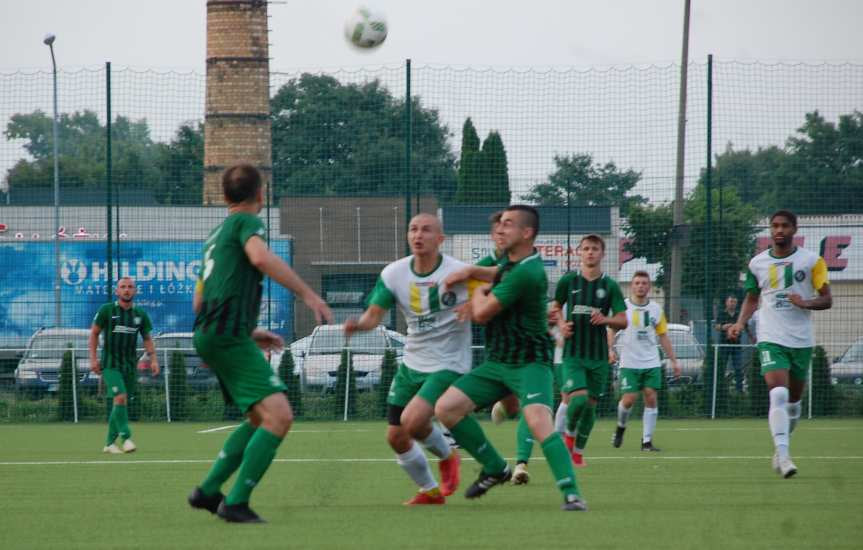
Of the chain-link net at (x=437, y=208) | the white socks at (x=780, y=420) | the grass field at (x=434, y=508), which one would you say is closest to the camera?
the grass field at (x=434, y=508)

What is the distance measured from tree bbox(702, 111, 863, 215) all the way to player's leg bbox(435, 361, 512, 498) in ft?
42.7

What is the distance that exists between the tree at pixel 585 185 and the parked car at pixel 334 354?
10.8 feet

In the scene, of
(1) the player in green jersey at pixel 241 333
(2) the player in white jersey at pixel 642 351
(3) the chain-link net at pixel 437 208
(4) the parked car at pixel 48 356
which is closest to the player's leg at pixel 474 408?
(1) the player in green jersey at pixel 241 333

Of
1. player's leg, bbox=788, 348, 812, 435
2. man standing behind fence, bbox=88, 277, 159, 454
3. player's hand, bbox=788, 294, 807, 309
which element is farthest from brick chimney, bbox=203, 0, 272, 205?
player's hand, bbox=788, 294, 807, 309

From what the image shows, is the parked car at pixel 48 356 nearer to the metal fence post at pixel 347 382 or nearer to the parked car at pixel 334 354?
the parked car at pixel 334 354

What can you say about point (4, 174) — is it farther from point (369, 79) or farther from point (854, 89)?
point (854, 89)

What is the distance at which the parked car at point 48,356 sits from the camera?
21234 mm

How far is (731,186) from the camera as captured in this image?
72.1ft

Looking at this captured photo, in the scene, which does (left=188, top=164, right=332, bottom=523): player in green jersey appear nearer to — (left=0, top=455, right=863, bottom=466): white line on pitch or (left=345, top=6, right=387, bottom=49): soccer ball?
(left=0, top=455, right=863, bottom=466): white line on pitch

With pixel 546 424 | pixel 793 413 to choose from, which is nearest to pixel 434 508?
pixel 546 424

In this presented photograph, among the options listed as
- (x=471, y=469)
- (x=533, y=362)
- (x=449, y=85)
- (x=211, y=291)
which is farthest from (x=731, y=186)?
(x=211, y=291)

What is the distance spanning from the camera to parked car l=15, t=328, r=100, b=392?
21234 mm

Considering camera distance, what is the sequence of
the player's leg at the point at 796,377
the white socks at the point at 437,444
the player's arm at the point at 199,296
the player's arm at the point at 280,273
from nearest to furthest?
the player's arm at the point at 280,273 → the player's arm at the point at 199,296 → the white socks at the point at 437,444 → the player's leg at the point at 796,377

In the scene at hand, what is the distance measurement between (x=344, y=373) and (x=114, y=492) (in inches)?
448
